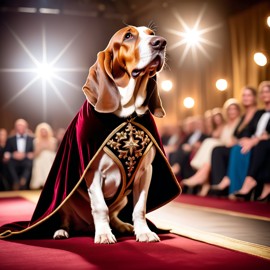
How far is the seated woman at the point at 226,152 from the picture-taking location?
6180 millimetres

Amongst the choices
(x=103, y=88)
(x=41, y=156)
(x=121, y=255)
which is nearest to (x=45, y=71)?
(x=41, y=156)

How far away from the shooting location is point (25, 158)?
9883 mm

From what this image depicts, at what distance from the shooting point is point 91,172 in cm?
286

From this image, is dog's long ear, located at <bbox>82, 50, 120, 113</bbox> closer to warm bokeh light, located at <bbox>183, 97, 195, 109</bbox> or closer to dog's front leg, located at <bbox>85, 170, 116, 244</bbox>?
dog's front leg, located at <bbox>85, 170, 116, 244</bbox>

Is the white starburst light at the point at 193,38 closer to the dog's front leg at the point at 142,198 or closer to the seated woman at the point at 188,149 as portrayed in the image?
the seated woman at the point at 188,149

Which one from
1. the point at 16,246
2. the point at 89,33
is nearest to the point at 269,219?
the point at 16,246

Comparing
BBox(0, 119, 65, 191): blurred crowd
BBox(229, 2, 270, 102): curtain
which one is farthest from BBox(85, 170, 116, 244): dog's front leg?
BBox(0, 119, 65, 191): blurred crowd

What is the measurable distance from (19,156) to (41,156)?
41cm

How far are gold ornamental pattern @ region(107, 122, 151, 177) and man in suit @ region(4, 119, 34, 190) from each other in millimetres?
7267

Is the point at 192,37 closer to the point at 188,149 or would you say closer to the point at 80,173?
the point at 188,149

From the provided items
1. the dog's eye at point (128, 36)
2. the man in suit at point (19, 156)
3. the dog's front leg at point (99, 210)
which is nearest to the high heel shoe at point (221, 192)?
the dog's front leg at point (99, 210)

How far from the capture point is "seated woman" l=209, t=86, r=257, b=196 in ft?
20.3

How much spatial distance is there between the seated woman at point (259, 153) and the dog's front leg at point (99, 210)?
128 inches

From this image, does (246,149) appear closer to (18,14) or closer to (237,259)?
(237,259)
